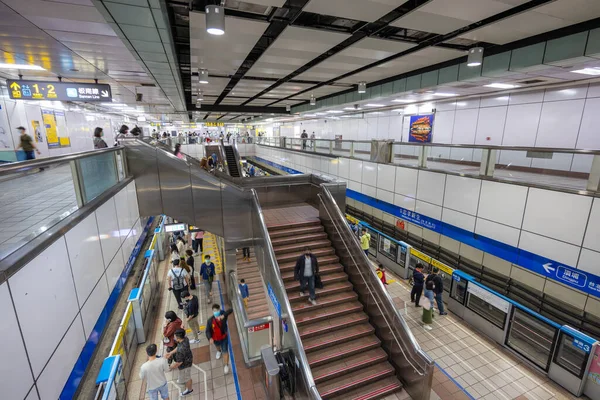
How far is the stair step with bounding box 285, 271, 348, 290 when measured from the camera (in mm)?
6287

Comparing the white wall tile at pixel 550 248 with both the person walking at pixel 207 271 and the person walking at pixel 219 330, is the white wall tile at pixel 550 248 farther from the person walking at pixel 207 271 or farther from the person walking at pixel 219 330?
the person walking at pixel 207 271

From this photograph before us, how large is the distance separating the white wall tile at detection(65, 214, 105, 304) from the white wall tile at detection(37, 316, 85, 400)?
0.36m

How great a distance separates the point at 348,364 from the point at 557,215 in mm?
5092

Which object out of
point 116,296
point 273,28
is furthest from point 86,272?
point 273,28

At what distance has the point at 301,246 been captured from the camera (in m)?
7.13

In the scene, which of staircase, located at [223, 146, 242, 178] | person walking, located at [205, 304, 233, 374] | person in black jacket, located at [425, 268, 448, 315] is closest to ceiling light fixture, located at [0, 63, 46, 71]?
person walking, located at [205, 304, 233, 374]

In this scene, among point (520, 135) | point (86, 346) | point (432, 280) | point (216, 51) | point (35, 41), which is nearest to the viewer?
point (86, 346)

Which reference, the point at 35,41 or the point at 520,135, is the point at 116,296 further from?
the point at 520,135

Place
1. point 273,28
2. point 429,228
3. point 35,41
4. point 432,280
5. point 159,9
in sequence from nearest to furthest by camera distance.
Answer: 1. point 159,9
2. point 35,41
3. point 273,28
4. point 432,280
5. point 429,228

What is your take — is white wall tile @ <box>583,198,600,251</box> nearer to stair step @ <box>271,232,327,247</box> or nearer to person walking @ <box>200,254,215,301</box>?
stair step @ <box>271,232,327,247</box>

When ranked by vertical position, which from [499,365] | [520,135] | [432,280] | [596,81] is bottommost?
[499,365]

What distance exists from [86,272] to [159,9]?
3.39 metres

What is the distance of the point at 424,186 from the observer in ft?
29.0

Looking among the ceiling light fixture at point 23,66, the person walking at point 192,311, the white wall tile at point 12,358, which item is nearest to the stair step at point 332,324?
the person walking at point 192,311
